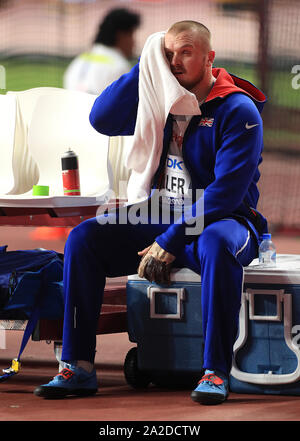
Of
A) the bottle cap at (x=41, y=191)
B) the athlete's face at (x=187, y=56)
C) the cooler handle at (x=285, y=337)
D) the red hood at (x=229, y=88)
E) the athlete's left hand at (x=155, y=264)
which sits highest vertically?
the athlete's face at (x=187, y=56)

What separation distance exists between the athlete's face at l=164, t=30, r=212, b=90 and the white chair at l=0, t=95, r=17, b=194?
107 centimetres

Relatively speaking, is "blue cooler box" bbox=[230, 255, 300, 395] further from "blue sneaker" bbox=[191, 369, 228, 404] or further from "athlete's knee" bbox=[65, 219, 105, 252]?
"athlete's knee" bbox=[65, 219, 105, 252]

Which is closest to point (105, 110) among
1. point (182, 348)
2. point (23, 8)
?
point (182, 348)

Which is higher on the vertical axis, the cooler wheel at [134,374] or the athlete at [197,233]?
the athlete at [197,233]

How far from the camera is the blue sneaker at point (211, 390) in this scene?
10.0 feet

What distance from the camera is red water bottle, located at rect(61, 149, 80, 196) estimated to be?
3.86 m

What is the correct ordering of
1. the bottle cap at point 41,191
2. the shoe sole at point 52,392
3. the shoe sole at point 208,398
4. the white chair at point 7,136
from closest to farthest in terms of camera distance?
the shoe sole at point 208,398, the shoe sole at point 52,392, the bottle cap at point 41,191, the white chair at point 7,136

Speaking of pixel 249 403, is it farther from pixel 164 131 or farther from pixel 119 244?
pixel 164 131

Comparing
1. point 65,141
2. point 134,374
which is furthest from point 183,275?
point 65,141

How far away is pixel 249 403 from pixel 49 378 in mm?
940

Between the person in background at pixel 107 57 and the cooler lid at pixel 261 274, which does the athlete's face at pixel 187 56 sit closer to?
the cooler lid at pixel 261 274

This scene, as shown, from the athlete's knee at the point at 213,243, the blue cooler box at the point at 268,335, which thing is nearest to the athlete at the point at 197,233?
the athlete's knee at the point at 213,243
